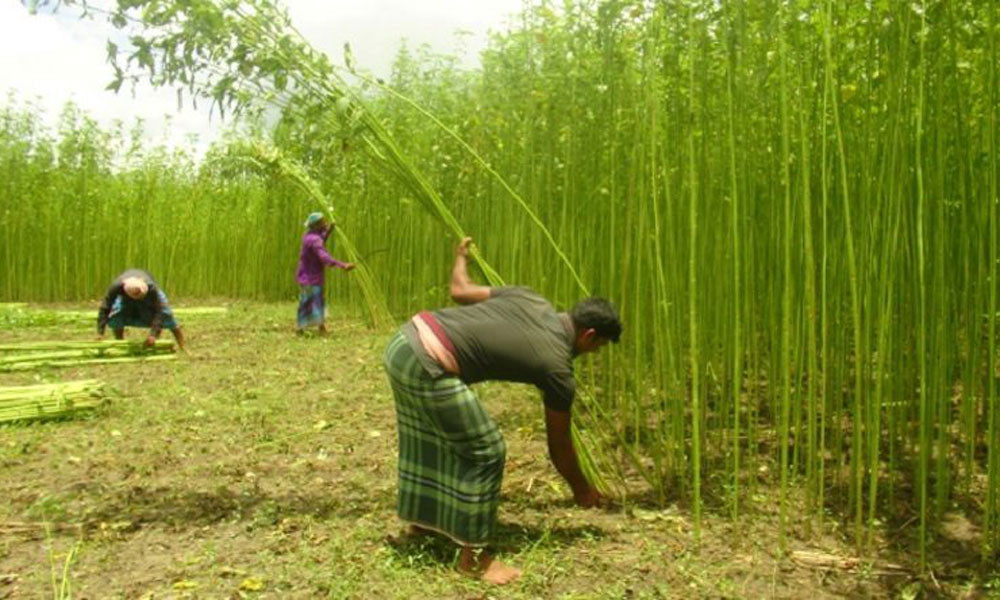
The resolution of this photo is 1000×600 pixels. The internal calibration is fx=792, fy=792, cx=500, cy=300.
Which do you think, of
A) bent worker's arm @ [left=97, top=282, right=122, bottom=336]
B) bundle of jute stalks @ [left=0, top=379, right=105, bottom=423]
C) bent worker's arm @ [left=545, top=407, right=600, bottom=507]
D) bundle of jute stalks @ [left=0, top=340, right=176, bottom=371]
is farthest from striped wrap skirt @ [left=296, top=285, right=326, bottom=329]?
bent worker's arm @ [left=545, top=407, right=600, bottom=507]

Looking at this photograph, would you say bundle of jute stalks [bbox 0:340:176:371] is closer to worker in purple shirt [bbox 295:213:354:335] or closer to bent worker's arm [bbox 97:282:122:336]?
bent worker's arm [bbox 97:282:122:336]

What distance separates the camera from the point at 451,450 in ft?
8.75

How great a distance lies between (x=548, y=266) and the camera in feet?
14.7

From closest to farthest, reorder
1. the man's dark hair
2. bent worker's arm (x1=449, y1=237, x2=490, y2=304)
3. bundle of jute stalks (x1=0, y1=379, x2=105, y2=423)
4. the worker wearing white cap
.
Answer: the man's dark hair
bent worker's arm (x1=449, y1=237, x2=490, y2=304)
bundle of jute stalks (x1=0, y1=379, x2=105, y2=423)
the worker wearing white cap

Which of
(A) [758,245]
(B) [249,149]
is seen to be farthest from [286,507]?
(B) [249,149]

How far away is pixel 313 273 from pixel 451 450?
5.91 metres

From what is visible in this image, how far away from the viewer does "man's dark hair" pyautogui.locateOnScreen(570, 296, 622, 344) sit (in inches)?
105

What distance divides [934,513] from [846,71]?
64.0 inches

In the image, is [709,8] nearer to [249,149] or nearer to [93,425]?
[93,425]

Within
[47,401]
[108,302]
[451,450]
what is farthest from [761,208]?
[108,302]

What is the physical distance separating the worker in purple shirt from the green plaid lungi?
18.6 feet

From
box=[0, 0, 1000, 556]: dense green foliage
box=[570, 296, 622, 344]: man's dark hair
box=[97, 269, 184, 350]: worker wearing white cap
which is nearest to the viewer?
box=[0, 0, 1000, 556]: dense green foliage

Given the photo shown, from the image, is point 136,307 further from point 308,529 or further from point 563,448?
point 563,448

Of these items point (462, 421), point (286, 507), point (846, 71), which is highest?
point (846, 71)
